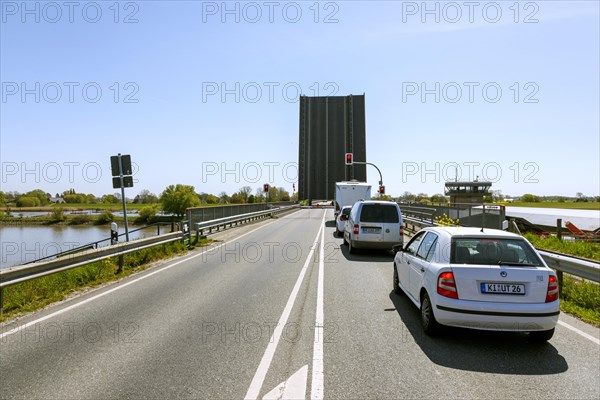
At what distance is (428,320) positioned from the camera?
524 centimetres

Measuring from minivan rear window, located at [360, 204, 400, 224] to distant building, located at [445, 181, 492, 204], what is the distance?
5739 centimetres

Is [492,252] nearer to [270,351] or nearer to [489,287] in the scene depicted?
[489,287]

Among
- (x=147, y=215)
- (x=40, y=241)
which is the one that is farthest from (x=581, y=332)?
(x=147, y=215)

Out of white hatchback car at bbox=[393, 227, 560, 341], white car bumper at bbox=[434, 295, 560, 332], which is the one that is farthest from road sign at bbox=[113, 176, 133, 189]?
white car bumper at bbox=[434, 295, 560, 332]

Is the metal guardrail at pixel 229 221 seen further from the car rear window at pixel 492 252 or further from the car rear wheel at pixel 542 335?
the car rear wheel at pixel 542 335

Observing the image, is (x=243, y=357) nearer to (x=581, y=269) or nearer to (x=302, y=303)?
(x=302, y=303)

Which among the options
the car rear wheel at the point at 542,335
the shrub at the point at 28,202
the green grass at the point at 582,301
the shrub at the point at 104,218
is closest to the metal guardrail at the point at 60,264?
the car rear wheel at the point at 542,335

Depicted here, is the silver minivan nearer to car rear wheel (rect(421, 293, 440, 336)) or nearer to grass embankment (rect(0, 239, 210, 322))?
grass embankment (rect(0, 239, 210, 322))

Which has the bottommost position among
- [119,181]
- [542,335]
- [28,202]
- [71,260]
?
[542,335]

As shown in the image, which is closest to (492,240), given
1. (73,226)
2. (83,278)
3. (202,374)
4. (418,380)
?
(418,380)

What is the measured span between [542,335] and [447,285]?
4.45 ft

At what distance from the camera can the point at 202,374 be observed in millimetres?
3936

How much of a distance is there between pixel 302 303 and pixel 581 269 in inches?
188

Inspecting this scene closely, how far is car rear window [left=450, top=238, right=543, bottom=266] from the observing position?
16.6 feet
